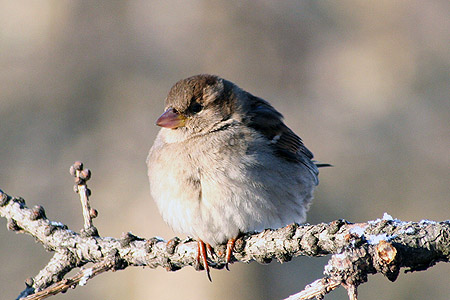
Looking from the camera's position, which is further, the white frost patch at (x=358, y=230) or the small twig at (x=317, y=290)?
the white frost patch at (x=358, y=230)

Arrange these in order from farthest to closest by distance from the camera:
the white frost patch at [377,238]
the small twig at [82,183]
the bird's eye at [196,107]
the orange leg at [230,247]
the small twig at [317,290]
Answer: the bird's eye at [196,107], the orange leg at [230,247], the small twig at [82,183], the white frost patch at [377,238], the small twig at [317,290]

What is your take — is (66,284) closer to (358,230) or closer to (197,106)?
(358,230)

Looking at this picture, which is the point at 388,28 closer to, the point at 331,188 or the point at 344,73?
the point at 344,73

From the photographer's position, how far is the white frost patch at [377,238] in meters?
2.29

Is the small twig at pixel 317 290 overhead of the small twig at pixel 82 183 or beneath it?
beneath

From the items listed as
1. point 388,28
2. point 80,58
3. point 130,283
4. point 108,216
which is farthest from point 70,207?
point 388,28

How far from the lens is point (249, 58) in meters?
9.35

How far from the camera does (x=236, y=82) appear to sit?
9.08 meters

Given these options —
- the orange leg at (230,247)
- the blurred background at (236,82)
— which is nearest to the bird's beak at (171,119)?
the orange leg at (230,247)

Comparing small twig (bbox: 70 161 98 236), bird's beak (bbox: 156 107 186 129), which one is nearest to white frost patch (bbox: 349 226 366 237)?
small twig (bbox: 70 161 98 236)

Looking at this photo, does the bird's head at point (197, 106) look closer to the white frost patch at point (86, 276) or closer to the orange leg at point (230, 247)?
the orange leg at point (230, 247)

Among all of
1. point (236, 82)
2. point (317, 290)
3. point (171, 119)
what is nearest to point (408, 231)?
point (317, 290)

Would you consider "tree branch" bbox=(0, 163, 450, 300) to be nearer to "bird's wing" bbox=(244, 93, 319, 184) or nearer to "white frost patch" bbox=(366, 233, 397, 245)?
"white frost patch" bbox=(366, 233, 397, 245)

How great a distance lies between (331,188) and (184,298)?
2695 mm
